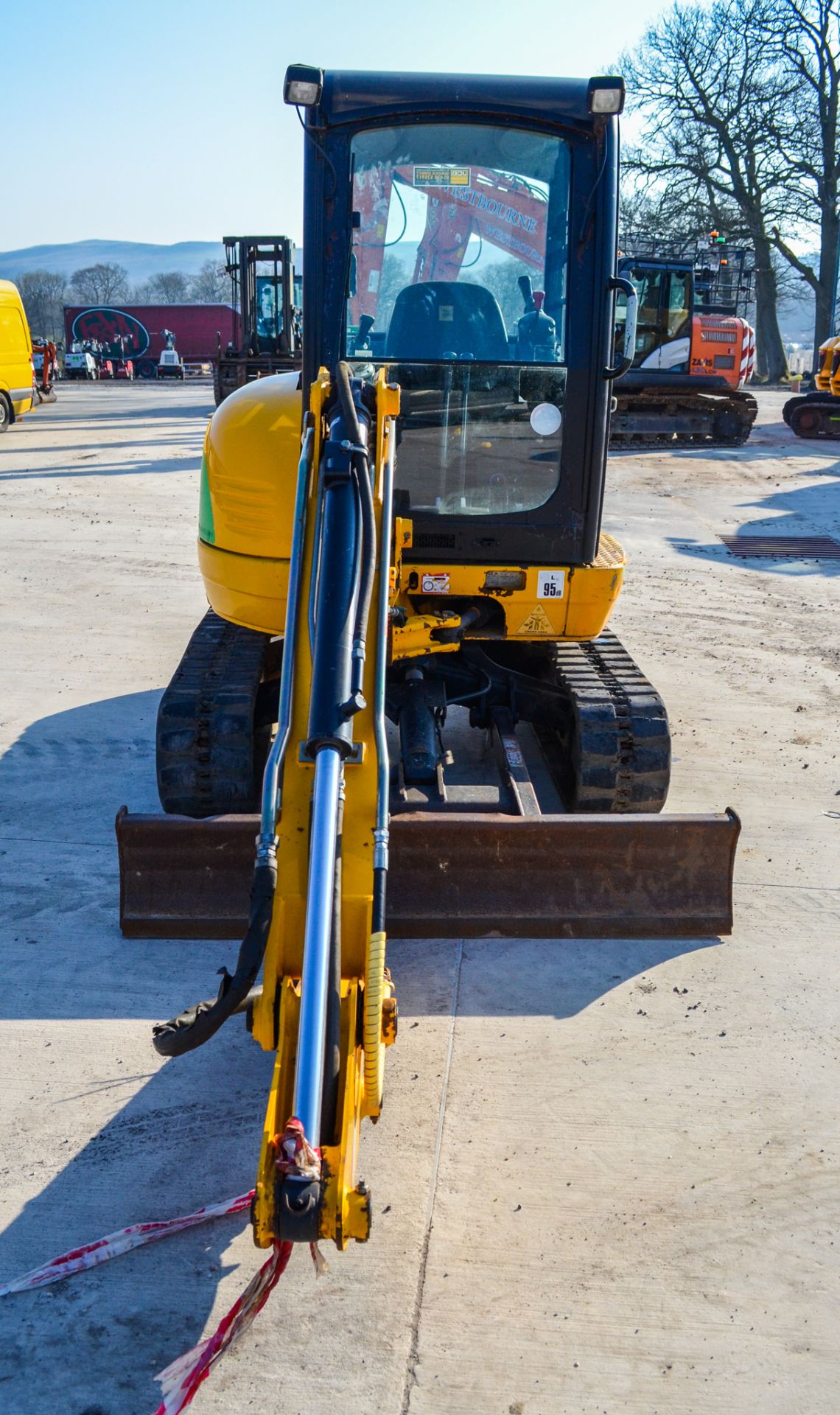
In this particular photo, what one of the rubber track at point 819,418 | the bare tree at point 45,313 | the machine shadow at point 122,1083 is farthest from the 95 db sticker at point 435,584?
the bare tree at point 45,313

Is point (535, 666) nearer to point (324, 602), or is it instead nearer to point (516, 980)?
point (516, 980)

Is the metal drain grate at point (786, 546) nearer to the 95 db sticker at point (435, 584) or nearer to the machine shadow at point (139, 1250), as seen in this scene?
the 95 db sticker at point (435, 584)

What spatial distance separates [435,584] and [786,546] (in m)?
8.39

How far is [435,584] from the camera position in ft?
15.6

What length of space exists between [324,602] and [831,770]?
378 cm

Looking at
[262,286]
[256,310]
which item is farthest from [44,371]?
[256,310]

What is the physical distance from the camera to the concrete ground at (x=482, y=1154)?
2.62 meters

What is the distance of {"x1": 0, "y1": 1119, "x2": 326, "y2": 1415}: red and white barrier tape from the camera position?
2395mm

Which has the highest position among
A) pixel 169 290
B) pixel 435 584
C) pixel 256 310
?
pixel 169 290

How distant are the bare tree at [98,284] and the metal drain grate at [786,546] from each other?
101039 millimetres

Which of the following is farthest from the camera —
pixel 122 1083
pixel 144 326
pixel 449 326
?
pixel 144 326

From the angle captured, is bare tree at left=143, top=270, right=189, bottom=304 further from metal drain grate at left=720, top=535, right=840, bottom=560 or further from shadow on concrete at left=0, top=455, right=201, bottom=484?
metal drain grate at left=720, top=535, right=840, bottom=560

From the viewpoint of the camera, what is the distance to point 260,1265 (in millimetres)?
2854

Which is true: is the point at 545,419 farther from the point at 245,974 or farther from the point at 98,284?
the point at 98,284
